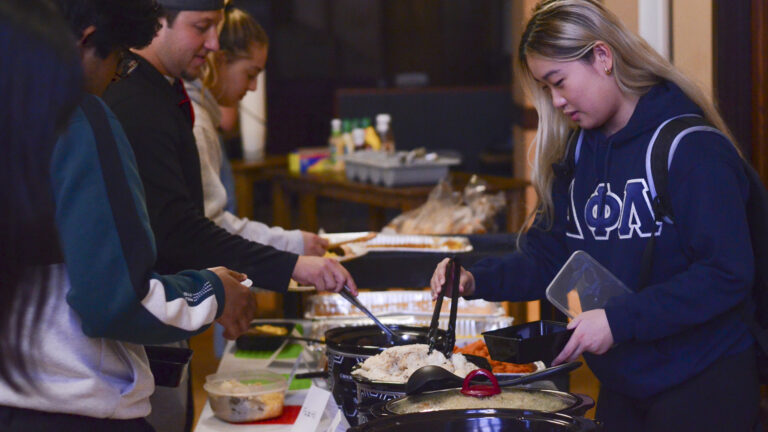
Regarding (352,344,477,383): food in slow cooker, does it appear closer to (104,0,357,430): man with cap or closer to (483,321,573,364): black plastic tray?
(483,321,573,364): black plastic tray

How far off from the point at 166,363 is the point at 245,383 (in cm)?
39

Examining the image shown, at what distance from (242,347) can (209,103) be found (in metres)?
1.13

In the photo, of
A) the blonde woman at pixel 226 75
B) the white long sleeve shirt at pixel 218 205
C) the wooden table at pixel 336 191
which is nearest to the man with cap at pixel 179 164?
the white long sleeve shirt at pixel 218 205

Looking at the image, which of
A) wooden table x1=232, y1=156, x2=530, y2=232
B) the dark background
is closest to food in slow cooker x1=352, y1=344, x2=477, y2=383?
wooden table x1=232, y1=156, x2=530, y2=232

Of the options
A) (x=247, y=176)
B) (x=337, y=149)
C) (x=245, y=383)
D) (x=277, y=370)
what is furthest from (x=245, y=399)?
(x=247, y=176)

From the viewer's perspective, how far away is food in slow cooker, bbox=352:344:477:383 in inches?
61.3

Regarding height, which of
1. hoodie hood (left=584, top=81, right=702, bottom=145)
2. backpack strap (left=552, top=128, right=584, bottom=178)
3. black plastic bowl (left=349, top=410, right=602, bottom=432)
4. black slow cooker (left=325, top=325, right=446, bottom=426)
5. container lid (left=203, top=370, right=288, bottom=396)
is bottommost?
container lid (left=203, top=370, right=288, bottom=396)

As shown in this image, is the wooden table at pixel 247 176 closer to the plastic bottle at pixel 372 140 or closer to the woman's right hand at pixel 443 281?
the plastic bottle at pixel 372 140

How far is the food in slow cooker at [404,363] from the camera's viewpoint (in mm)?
1558

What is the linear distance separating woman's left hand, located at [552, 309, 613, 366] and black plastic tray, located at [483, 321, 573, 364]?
0.05 feet

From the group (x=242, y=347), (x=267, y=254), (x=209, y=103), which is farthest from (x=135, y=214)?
Result: (x=209, y=103)

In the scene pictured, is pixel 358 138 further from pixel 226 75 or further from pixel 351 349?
pixel 351 349

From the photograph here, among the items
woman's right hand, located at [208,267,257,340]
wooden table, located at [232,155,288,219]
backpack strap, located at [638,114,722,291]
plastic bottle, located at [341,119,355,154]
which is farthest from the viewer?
wooden table, located at [232,155,288,219]

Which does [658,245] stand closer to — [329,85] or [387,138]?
[387,138]
